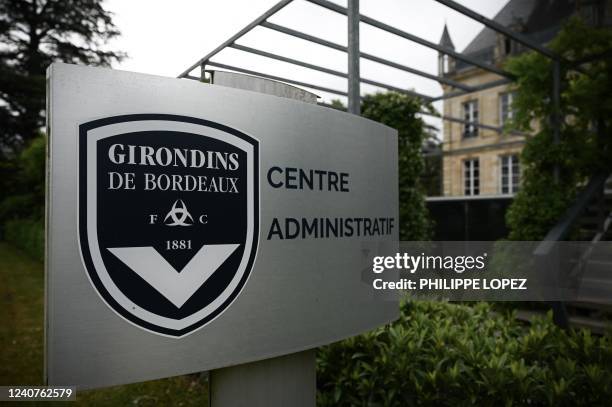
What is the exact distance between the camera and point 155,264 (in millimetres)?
1742

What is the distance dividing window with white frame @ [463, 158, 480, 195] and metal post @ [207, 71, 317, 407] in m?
25.0

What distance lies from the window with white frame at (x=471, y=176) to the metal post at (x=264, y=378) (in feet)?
82.1

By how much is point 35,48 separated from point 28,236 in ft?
42.6

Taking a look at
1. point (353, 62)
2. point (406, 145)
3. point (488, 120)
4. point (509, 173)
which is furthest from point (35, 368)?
point (488, 120)

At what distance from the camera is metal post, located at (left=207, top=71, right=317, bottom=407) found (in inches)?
83.4

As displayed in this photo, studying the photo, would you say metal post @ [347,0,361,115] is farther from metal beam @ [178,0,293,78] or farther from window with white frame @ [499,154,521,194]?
window with white frame @ [499,154,521,194]

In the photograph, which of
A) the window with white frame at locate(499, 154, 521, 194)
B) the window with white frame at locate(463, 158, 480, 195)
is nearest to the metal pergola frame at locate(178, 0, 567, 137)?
the window with white frame at locate(499, 154, 521, 194)

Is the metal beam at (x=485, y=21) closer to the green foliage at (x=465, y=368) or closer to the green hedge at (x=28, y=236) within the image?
the green foliage at (x=465, y=368)

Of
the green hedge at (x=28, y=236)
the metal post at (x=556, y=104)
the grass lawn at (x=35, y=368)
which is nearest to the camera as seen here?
the grass lawn at (x=35, y=368)

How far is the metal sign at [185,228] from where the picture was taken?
5.26 ft

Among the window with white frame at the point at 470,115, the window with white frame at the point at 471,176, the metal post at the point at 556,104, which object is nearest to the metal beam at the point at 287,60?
the metal post at the point at 556,104

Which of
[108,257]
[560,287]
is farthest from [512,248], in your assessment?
[108,257]

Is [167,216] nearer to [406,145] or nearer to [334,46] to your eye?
[334,46]

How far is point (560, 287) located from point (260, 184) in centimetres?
523
